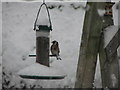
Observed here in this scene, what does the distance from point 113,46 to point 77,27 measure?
267 cm

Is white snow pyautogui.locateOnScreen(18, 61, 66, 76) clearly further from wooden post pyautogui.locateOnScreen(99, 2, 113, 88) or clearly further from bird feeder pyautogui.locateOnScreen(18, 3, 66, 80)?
wooden post pyautogui.locateOnScreen(99, 2, 113, 88)

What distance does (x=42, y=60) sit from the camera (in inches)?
65.1

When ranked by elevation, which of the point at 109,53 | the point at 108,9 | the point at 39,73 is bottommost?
the point at 39,73

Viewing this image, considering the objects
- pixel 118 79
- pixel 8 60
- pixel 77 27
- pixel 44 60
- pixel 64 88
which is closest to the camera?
pixel 118 79

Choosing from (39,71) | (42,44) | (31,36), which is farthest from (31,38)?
(39,71)

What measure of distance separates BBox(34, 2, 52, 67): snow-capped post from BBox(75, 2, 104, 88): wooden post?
0.90ft

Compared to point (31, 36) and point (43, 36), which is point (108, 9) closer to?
point (43, 36)

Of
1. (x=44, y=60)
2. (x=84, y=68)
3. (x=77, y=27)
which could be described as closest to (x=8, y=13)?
(x=77, y=27)

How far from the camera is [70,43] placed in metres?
3.80

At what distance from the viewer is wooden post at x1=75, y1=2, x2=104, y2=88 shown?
1.36 meters

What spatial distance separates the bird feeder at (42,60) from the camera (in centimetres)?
139

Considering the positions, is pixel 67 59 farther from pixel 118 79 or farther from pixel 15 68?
pixel 118 79

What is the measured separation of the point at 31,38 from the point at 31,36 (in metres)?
0.03

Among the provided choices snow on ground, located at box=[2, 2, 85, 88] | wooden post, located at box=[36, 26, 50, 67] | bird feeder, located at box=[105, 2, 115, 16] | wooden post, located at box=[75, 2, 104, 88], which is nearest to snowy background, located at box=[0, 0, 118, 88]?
snow on ground, located at box=[2, 2, 85, 88]
